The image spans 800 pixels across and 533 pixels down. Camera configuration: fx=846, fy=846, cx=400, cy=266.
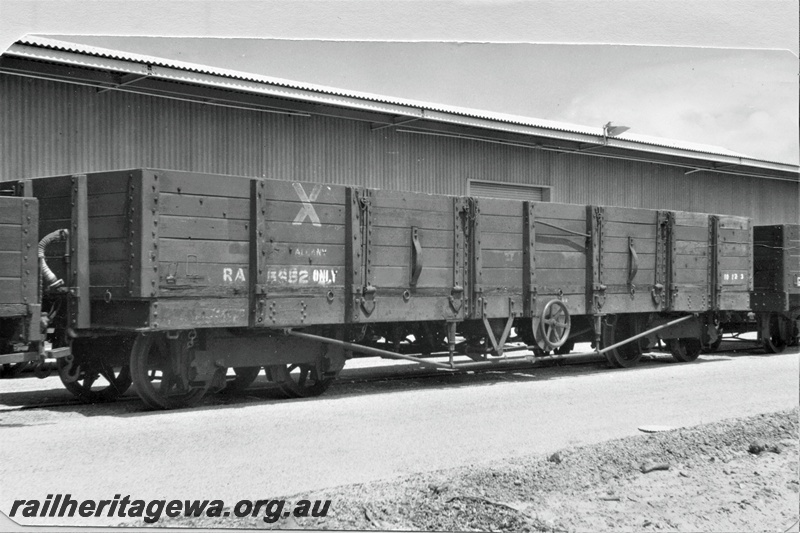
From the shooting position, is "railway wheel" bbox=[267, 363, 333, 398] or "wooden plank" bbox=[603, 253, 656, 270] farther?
"wooden plank" bbox=[603, 253, 656, 270]

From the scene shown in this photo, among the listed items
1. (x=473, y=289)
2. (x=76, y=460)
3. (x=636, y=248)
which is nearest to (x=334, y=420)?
(x=76, y=460)

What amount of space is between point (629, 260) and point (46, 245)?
9111 mm

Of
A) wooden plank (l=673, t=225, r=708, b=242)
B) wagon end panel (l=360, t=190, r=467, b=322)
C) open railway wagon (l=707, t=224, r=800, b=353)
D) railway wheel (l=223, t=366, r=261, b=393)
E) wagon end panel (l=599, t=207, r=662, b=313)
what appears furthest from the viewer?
open railway wagon (l=707, t=224, r=800, b=353)

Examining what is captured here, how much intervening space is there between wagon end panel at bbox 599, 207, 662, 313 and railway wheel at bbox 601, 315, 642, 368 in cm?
38

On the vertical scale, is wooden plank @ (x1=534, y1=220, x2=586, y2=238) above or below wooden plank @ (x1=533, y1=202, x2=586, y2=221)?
below

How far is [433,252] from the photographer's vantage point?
37.7ft

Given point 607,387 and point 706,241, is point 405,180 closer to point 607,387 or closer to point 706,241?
point 706,241

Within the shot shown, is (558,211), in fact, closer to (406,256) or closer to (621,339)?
(621,339)

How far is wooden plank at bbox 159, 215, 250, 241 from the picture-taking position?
9.03m

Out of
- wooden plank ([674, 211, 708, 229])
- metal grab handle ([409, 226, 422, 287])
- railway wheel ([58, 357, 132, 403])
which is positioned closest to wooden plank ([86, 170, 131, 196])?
railway wheel ([58, 357, 132, 403])

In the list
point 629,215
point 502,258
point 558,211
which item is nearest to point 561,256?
point 558,211

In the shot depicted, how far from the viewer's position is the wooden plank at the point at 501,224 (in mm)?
12094

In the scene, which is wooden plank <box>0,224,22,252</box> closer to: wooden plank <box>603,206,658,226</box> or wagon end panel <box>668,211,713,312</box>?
wooden plank <box>603,206,658,226</box>

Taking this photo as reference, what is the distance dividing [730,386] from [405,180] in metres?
8.82
